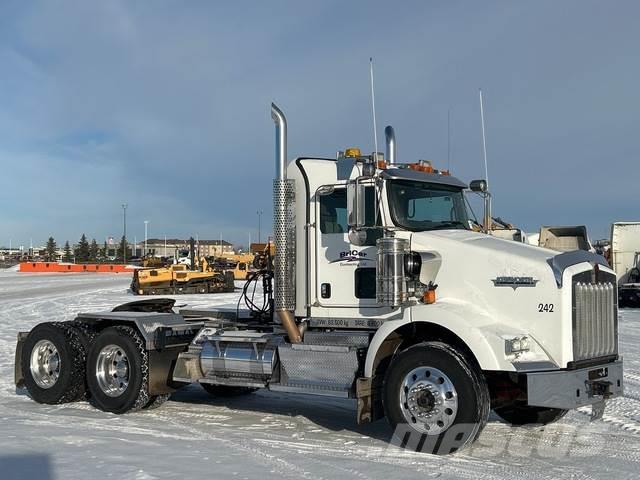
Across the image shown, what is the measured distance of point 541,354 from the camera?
21.7 feet

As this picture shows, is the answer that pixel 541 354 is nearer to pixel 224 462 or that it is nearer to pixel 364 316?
pixel 364 316

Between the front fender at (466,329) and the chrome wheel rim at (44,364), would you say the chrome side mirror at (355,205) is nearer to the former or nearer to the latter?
the front fender at (466,329)

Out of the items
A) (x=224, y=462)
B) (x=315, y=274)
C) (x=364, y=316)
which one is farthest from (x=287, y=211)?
(x=224, y=462)

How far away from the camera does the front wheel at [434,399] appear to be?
256 inches

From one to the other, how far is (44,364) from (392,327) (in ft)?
16.5

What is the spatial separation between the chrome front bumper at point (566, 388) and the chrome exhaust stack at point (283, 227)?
2.80 metres

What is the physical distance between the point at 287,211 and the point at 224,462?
2.96 meters

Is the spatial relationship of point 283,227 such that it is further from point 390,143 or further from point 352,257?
point 390,143

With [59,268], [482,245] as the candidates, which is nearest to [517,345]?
[482,245]

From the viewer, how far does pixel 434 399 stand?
668 cm

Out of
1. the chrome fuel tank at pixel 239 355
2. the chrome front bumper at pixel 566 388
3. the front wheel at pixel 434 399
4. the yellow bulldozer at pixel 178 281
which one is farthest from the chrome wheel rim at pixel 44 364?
the yellow bulldozer at pixel 178 281

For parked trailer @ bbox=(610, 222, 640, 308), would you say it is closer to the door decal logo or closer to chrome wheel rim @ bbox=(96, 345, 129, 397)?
the door decal logo

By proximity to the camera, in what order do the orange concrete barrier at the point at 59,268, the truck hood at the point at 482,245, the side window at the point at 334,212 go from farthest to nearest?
the orange concrete barrier at the point at 59,268
the side window at the point at 334,212
the truck hood at the point at 482,245

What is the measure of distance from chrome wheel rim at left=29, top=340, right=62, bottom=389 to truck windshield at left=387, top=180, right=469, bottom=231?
4928mm
